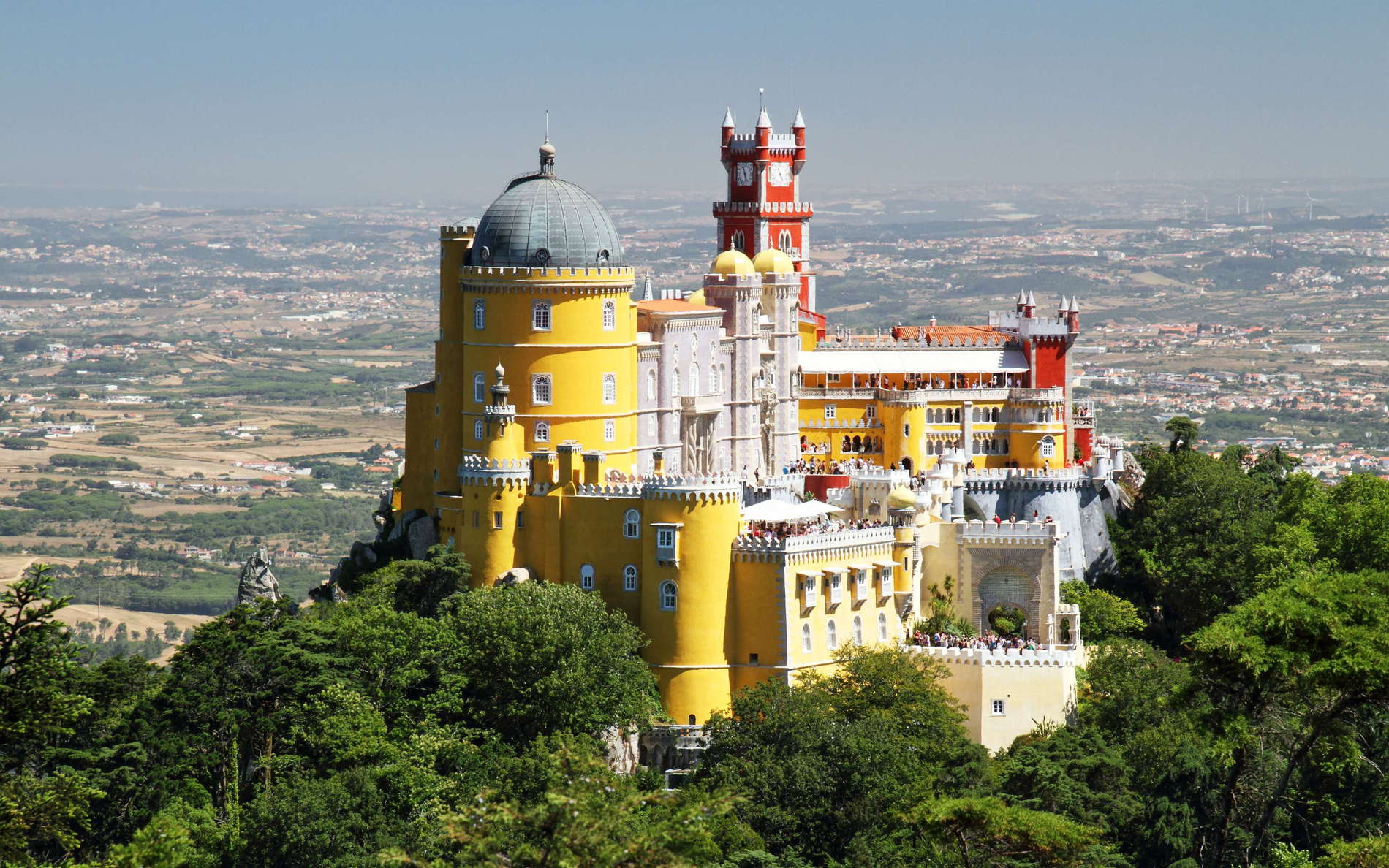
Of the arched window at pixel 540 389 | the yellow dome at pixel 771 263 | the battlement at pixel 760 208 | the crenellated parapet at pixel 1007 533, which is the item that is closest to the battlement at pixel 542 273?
the arched window at pixel 540 389

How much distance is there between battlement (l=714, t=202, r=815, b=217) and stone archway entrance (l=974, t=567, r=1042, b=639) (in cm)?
3362

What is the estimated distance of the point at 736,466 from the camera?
107m

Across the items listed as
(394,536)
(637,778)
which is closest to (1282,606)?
(637,778)

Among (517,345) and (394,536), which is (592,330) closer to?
(517,345)

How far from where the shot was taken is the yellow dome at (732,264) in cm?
10781

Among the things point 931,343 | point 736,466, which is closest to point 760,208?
point 931,343

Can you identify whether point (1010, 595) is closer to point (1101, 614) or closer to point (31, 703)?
point (1101, 614)

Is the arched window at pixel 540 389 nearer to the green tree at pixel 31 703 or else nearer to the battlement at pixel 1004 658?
the battlement at pixel 1004 658

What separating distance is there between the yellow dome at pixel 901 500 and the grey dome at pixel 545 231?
1519cm

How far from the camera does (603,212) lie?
99.8 m

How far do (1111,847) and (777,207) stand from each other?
5494cm

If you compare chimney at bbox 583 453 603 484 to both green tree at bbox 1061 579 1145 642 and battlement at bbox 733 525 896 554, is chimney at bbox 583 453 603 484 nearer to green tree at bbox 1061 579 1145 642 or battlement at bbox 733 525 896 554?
battlement at bbox 733 525 896 554

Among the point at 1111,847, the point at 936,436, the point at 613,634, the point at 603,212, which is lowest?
the point at 1111,847

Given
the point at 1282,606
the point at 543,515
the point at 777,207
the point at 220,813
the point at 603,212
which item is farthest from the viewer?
the point at 777,207
